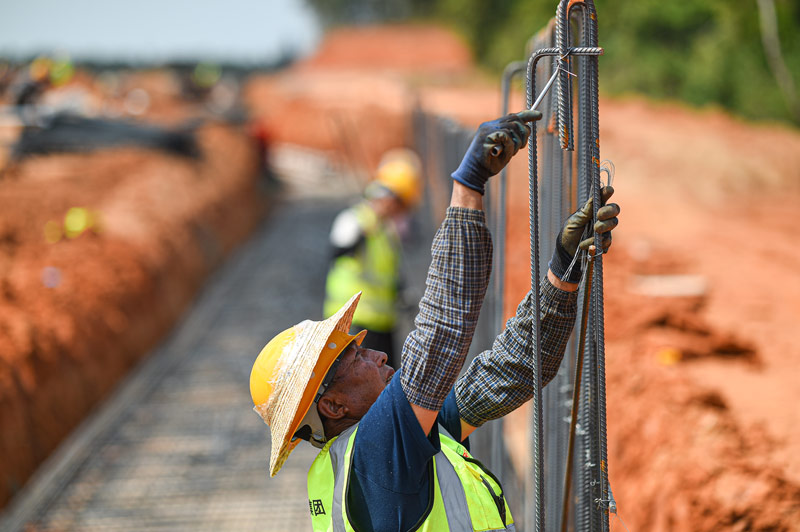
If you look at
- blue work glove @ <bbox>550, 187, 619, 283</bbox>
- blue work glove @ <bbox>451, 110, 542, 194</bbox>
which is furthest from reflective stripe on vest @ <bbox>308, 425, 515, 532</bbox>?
blue work glove @ <bbox>451, 110, 542, 194</bbox>

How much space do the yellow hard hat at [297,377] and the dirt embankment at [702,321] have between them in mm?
2378

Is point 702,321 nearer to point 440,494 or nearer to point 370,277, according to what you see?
point 370,277

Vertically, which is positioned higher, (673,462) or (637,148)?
(637,148)

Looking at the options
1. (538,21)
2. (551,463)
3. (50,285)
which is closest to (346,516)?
(551,463)

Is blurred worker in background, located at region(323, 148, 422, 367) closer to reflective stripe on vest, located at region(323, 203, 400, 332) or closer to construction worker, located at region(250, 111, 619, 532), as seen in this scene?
reflective stripe on vest, located at region(323, 203, 400, 332)

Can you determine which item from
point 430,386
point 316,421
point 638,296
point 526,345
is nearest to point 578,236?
point 526,345

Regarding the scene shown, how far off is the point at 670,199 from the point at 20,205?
37.7 ft

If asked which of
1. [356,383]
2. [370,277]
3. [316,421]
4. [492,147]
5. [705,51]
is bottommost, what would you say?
[370,277]

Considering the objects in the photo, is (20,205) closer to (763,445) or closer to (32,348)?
(32,348)

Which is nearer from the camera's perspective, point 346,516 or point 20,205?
point 346,516

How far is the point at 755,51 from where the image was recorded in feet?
73.5

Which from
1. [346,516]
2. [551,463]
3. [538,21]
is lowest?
[551,463]

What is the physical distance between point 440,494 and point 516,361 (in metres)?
0.39

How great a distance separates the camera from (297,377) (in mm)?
1827
